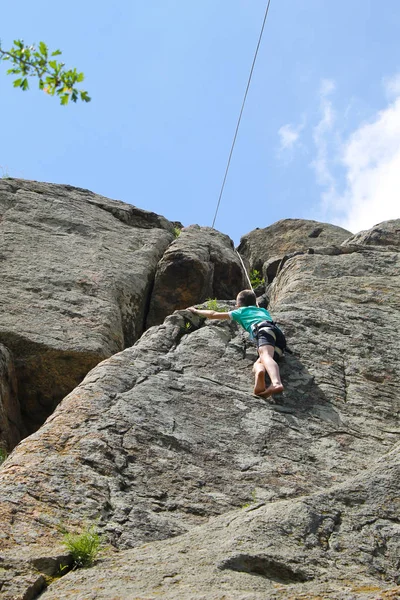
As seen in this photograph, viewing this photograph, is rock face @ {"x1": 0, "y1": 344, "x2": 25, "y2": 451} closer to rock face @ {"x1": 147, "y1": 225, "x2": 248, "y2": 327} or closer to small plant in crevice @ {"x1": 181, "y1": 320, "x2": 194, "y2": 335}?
small plant in crevice @ {"x1": 181, "y1": 320, "x2": 194, "y2": 335}

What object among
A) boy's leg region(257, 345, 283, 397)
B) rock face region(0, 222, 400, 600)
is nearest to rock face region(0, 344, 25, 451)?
rock face region(0, 222, 400, 600)

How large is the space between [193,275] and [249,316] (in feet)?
17.3

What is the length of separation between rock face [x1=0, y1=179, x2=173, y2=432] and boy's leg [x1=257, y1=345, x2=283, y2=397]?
2956 mm

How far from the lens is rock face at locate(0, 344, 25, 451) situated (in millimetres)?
10555

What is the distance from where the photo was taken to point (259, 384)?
9.22 m

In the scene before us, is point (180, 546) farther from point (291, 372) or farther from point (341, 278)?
point (341, 278)

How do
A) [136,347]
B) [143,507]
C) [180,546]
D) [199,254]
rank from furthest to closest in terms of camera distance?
1. [199,254]
2. [136,347]
3. [143,507]
4. [180,546]

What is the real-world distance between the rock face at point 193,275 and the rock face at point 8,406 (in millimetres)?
4070

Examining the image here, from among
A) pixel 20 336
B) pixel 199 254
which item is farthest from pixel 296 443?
pixel 199 254

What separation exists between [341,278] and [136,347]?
479cm

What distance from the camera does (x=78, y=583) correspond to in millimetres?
5531

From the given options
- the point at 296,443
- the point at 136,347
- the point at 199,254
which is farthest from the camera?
the point at 199,254

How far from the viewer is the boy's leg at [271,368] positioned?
29.9 ft

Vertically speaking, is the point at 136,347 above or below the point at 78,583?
above
